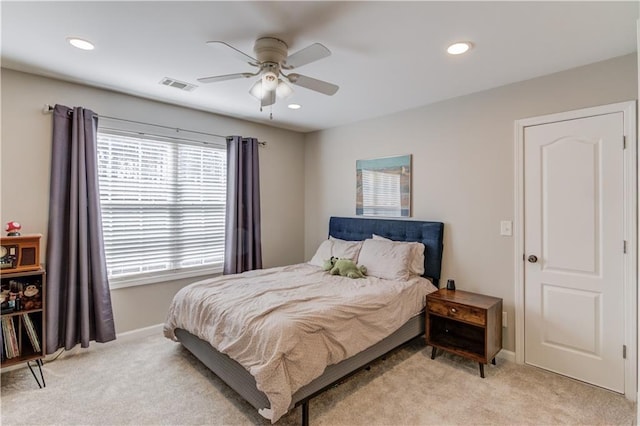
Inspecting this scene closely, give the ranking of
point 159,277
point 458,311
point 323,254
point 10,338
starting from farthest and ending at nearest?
point 323,254 < point 159,277 < point 458,311 < point 10,338

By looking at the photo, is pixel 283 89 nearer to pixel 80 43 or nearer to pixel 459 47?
pixel 459 47

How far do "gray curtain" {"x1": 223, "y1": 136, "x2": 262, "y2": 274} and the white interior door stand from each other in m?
2.99

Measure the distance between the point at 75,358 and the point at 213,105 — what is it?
284cm

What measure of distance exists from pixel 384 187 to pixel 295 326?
2.34m

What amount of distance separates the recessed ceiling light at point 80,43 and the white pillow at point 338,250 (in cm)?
289

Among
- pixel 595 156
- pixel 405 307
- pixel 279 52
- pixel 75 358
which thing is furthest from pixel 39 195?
pixel 595 156

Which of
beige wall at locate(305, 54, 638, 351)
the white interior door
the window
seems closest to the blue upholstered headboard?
beige wall at locate(305, 54, 638, 351)

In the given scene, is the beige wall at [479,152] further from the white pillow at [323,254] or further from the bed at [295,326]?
the white pillow at [323,254]

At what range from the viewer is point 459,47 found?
7.32 ft

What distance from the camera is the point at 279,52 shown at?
215 centimetres

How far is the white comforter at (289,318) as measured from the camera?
6.28ft

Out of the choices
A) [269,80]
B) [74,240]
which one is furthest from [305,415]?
[74,240]

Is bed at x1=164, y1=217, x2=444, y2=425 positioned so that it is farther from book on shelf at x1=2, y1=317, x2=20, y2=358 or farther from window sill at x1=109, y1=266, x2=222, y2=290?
book on shelf at x1=2, y1=317, x2=20, y2=358

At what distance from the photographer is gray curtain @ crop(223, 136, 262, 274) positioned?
13.1 feet
